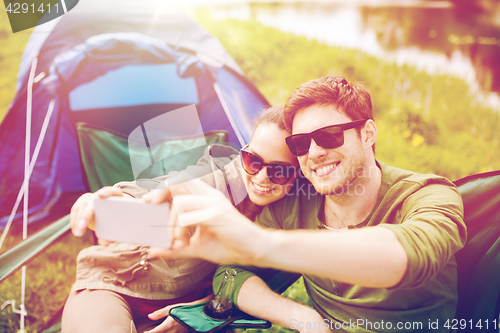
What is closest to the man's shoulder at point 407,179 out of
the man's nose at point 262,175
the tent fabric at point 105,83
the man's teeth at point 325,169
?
the man's teeth at point 325,169

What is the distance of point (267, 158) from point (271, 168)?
44 millimetres

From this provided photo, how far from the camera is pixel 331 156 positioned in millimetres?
1092

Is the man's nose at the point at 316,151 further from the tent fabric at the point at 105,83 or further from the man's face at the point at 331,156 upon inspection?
the tent fabric at the point at 105,83

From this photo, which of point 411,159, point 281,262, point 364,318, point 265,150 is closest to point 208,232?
point 281,262

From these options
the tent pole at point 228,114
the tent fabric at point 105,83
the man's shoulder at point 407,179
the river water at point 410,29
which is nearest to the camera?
the man's shoulder at point 407,179

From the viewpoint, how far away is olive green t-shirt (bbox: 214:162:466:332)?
772 millimetres

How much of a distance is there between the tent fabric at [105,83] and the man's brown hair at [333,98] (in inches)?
28.6

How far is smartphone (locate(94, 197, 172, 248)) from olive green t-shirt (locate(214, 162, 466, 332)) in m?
0.44

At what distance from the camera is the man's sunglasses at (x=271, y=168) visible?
123 centimetres

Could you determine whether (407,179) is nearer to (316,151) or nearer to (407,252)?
(316,151)

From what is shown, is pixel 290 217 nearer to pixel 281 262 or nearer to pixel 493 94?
pixel 281 262

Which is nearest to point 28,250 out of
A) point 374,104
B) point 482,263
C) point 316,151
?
point 316,151

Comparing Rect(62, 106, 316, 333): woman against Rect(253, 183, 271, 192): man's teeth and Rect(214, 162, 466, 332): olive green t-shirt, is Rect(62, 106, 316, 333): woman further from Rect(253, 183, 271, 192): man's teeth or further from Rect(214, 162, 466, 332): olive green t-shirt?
Rect(214, 162, 466, 332): olive green t-shirt

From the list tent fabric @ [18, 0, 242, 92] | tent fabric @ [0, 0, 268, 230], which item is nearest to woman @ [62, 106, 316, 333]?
tent fabric @ [0, 0, 268, 230]
